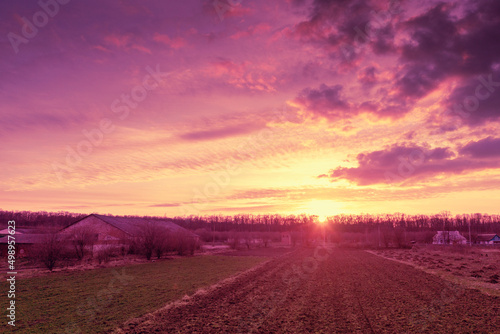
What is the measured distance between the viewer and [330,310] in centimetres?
1490

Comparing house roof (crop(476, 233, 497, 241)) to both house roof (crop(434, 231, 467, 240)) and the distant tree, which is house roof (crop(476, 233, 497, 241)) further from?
the distant tree

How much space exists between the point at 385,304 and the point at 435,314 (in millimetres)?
2406

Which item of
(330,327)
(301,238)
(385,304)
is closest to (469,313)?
(385,304)

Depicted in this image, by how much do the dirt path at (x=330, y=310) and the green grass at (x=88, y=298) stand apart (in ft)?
4.68

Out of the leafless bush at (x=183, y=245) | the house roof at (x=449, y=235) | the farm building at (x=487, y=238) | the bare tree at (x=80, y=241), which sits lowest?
the farm building at (x=487, y=238)

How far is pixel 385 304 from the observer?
53.6ft

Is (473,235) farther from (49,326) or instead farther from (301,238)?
(49,326)

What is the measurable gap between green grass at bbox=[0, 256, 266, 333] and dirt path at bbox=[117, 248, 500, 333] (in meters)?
1.43

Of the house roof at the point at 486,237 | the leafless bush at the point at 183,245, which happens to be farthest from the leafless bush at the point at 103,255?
the house roof at the point at 486,237

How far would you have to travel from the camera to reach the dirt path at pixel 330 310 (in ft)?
39.8

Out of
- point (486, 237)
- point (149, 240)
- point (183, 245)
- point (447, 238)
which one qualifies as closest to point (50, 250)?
point (149, 240)

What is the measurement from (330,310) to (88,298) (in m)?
11.9

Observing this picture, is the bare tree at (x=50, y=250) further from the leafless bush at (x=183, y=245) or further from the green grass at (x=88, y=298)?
the leafless bush at (x=183, y=245)

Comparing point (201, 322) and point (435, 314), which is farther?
point (435, 314)
